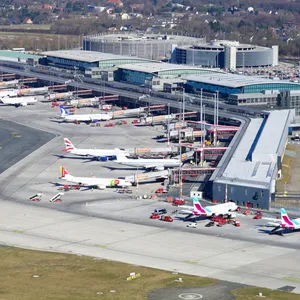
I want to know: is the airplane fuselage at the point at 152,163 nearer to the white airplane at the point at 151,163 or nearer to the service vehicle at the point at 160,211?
the white airplane at the point at 151,163

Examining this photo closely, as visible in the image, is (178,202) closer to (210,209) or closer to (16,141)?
(210,209)

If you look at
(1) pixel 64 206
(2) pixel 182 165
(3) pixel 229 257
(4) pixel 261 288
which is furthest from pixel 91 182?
(4) pixel 261 288

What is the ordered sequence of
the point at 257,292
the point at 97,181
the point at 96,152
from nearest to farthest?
the point at 257,292 < the point at 97,181 < the point at 96,152

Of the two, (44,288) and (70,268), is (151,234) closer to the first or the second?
(70,268)

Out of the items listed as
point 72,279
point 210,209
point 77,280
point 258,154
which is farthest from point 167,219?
point 258,154

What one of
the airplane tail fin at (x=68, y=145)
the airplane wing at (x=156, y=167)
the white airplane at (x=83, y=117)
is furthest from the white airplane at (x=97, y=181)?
the white airplane at (x=83, y=117)
